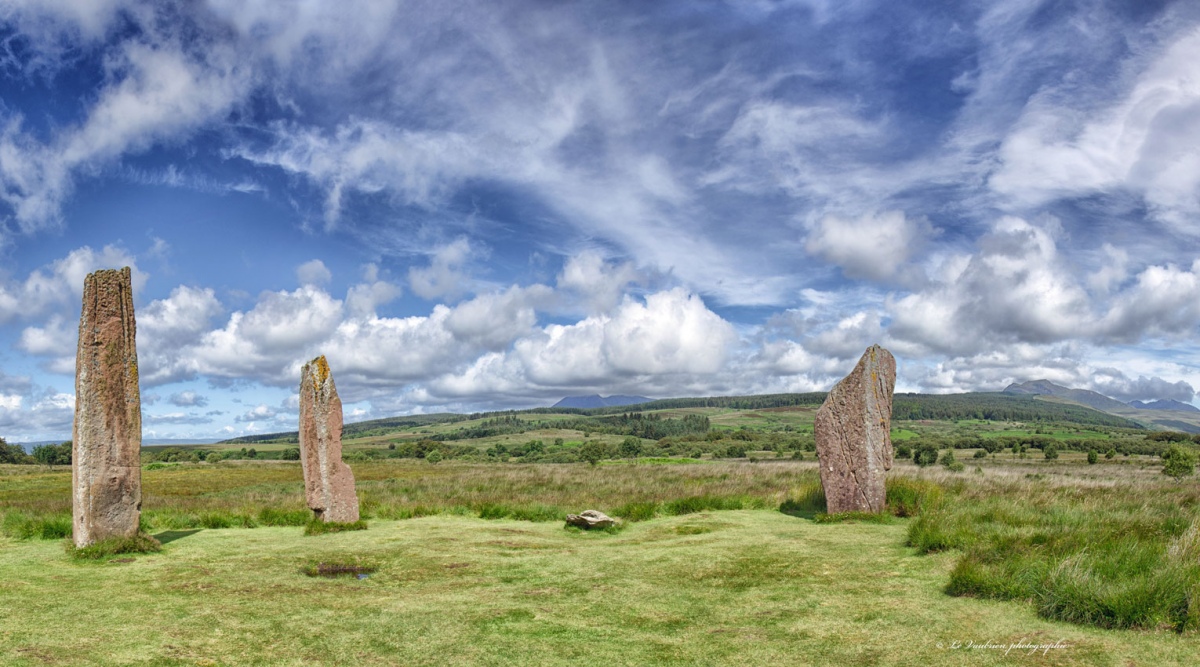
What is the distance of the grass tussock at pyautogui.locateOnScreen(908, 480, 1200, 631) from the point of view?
5668mm

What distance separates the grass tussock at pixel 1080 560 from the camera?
5.67m

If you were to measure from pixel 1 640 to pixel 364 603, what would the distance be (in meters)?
3.12

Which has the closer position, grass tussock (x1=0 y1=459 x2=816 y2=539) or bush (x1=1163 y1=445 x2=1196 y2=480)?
grass tussock (x1=0 y1=459 x2=816 y2=539)

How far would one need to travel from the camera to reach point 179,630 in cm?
634

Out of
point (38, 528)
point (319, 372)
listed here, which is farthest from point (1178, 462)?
point (38, 528)

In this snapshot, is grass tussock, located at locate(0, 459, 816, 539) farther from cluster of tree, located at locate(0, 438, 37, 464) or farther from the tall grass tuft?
cluster of tree, located at locate(0, 438, 37, 464)

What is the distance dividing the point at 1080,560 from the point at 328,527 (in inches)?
480

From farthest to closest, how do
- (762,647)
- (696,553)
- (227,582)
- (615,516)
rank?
(615,516)
(696,553)
(227,582)
(762,647)

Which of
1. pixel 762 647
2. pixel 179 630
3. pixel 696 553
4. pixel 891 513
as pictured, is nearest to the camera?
pixel 762 647

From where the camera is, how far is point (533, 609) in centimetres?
709

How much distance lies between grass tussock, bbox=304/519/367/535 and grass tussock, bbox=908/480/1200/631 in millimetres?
10226

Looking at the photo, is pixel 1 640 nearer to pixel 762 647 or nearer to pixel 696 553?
pixel 762 647

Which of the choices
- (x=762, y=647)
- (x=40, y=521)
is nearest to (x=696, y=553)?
(x=762, y=647)

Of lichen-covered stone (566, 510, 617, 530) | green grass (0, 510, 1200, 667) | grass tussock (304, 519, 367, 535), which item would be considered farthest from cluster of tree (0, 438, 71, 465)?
lichen-covered stone (566, 510, 617, 530)
